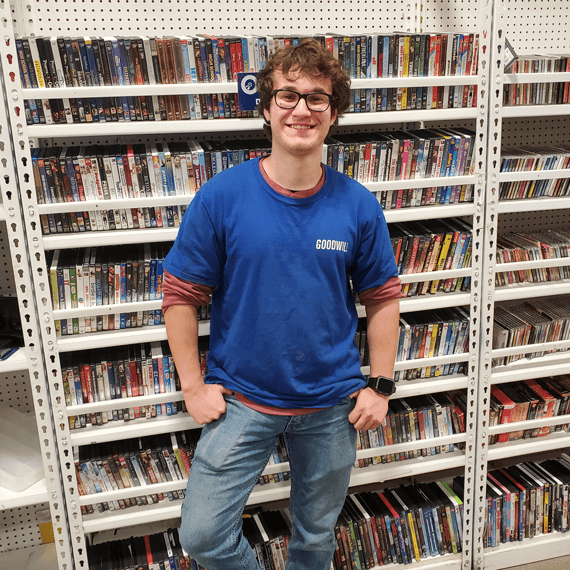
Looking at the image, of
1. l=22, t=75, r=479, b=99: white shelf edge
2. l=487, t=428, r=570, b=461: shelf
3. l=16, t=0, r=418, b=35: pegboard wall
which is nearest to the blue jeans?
l=487, t=428, r=570, b=461: shelf

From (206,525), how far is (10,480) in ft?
2.39

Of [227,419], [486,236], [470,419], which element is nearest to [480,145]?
[486,236]

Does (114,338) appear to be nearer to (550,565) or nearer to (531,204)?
(531,204)

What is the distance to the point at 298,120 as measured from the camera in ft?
4.51

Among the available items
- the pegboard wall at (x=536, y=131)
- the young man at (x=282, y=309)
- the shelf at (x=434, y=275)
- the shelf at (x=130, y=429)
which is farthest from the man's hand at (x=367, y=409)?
the pegboard wall at (x=536, y=131)

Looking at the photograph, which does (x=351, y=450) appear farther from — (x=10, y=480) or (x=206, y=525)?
(x=10, y=480)

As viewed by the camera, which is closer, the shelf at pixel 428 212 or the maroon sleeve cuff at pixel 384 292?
the maroon sleeve cuff at pixel 384 292

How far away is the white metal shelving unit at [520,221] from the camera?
175 centimetres

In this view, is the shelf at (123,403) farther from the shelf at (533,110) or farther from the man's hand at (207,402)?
the shelf at (533,110)

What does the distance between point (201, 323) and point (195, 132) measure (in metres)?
0.63

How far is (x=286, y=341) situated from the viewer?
148cm

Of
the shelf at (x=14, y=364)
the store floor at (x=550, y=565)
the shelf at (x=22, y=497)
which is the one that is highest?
the shelf at (x=14, y=364)

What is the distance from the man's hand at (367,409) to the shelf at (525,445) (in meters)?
0.68

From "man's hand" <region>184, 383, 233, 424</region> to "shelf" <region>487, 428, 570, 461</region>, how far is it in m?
1.08
